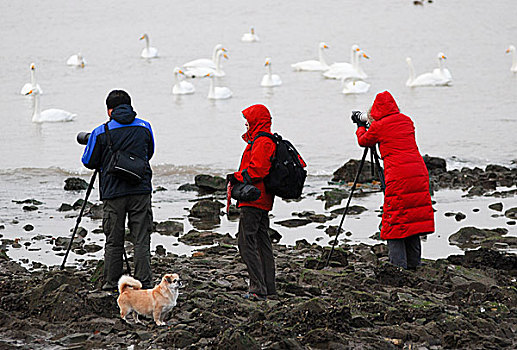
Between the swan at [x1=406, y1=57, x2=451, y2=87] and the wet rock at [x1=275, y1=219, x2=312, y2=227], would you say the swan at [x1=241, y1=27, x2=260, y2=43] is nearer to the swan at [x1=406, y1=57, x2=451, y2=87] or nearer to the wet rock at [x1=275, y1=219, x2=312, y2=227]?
the swan at [x1=406, y1=57, x2=451, y2=87]

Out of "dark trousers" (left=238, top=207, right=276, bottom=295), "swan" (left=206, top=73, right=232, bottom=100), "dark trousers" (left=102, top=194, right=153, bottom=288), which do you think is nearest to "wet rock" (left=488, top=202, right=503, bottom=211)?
"dark trousers" (left=238, top=207, right=276, bottom=295)

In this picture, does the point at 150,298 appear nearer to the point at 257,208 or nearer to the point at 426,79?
the point at 257,208

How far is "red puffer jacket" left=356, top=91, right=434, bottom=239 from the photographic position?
779 cm

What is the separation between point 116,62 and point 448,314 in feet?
100

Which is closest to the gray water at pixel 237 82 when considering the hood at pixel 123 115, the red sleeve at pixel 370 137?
the red sleeve at pixel 370 137

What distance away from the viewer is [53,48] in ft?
130

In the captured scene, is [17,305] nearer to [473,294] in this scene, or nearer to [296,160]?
[296,160]

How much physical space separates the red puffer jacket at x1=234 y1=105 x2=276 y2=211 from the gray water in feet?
10.5

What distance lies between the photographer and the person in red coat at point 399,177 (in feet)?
25.6

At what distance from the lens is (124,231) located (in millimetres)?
7035

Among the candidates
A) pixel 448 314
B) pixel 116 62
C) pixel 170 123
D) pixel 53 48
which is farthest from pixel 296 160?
pixel 53 48

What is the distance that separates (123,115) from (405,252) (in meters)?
3.07

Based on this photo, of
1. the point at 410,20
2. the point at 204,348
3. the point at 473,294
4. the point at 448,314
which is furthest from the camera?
the point at 410,20

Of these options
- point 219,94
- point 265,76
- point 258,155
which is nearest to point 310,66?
point 265,76
